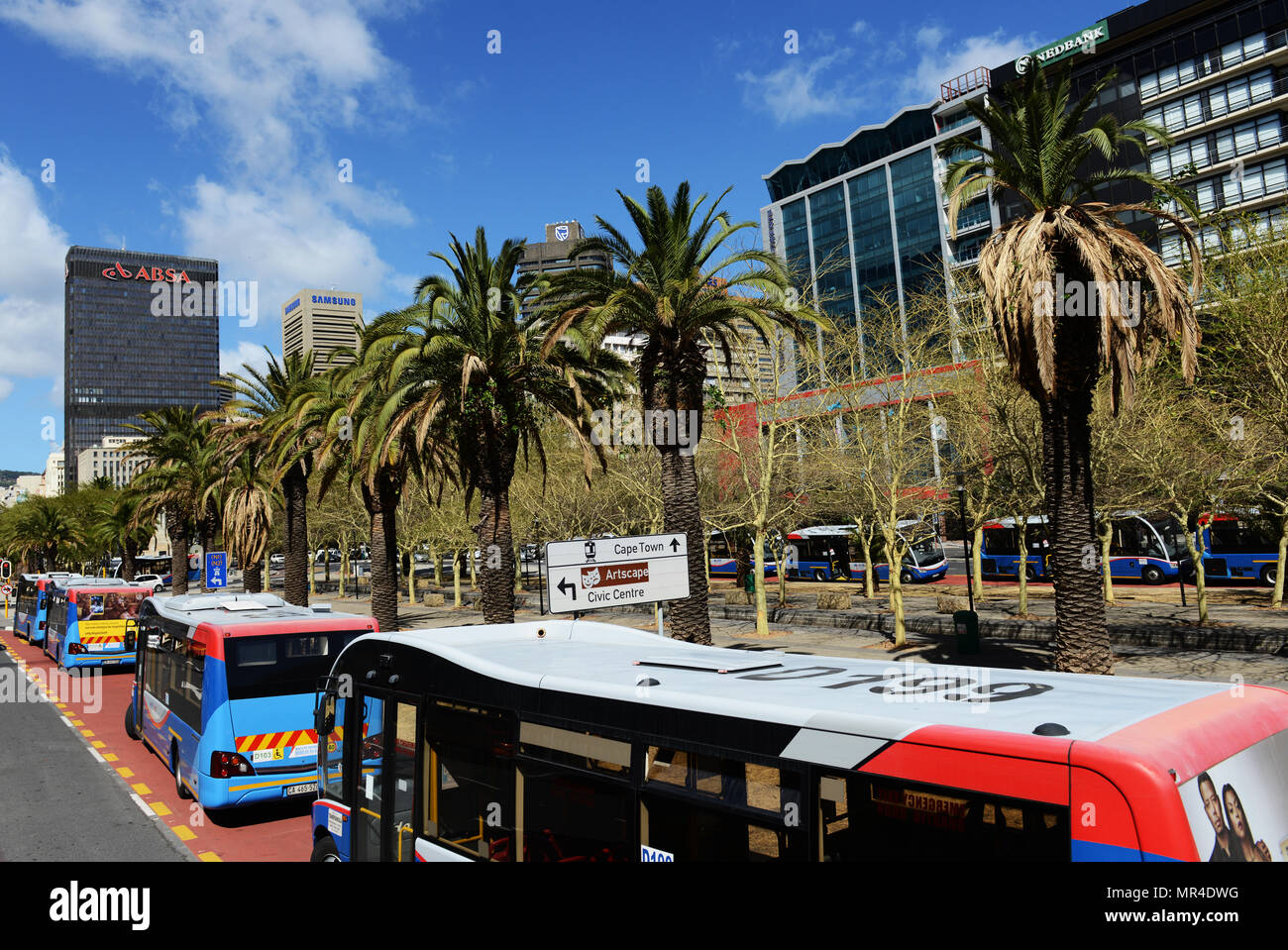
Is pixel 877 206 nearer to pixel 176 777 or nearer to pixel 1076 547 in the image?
pixel 1076 547

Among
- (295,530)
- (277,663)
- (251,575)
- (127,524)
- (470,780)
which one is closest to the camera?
(470,780)

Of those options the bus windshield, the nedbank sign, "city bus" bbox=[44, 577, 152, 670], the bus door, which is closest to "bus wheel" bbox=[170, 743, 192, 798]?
the bus door

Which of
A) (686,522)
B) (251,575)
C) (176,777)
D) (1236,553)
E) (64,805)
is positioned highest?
(686,522)

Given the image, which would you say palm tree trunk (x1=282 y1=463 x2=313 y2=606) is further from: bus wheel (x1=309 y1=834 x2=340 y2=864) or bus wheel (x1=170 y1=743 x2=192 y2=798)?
bus wheel (x1=309 y1=834 x2=340 y2=864)

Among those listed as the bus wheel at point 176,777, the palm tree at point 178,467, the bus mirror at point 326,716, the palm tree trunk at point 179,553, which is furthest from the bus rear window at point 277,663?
the palm tree trunk at point 179,553

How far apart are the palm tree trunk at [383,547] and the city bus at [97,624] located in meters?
7.62

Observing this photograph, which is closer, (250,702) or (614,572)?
(250,702)

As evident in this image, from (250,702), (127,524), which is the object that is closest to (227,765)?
(250,702)

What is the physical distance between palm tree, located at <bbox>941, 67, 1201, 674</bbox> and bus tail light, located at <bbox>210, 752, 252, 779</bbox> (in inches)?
504

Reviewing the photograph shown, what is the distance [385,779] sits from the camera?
6.77 meters

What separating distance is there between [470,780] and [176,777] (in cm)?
910

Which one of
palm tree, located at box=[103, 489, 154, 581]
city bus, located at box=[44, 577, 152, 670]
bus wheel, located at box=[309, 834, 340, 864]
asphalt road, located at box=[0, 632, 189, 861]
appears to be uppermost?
palm tree, located at box=[103, 489, 154, 581]

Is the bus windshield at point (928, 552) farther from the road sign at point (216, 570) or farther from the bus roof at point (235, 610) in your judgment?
the bus roof at point (235, 610)

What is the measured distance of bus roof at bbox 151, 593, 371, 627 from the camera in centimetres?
1211
